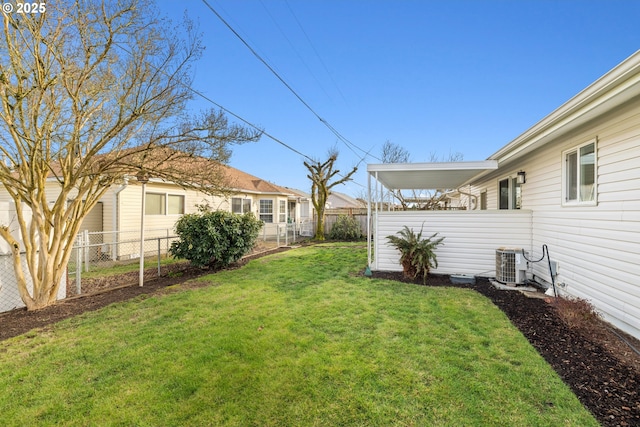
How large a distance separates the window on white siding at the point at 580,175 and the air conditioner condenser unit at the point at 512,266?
1364 mm

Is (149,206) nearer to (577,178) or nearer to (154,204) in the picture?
(154,204)

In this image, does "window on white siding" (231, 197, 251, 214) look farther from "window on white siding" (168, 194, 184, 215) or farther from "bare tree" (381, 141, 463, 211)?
"bare tree" (381, 141, 463, 211)

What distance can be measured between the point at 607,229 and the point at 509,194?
487 cm

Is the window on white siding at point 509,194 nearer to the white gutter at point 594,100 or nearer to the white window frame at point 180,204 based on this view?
the white gutter at point 594,100

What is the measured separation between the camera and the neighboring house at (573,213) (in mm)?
3506

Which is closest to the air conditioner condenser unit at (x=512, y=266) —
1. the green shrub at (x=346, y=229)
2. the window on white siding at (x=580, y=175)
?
the window on white siding at (x=580, y=175)

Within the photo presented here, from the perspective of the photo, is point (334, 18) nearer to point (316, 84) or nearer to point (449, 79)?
point (316, 84)

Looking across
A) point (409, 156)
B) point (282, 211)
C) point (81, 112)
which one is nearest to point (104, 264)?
point (81, 112)

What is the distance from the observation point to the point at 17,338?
3596 mm

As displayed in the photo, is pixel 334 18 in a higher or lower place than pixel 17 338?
higher

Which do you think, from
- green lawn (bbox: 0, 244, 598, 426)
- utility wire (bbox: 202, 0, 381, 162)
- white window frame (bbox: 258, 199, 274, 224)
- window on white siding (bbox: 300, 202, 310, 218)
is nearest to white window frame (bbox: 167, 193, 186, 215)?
white window frame (bbox: 258, 199, 274, 224)

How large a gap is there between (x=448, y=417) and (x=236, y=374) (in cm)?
184

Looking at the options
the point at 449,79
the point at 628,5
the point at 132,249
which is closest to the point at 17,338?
A: the point at 132,249

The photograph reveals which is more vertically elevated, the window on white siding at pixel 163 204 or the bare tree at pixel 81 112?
the bare tree at pixel 81 112
